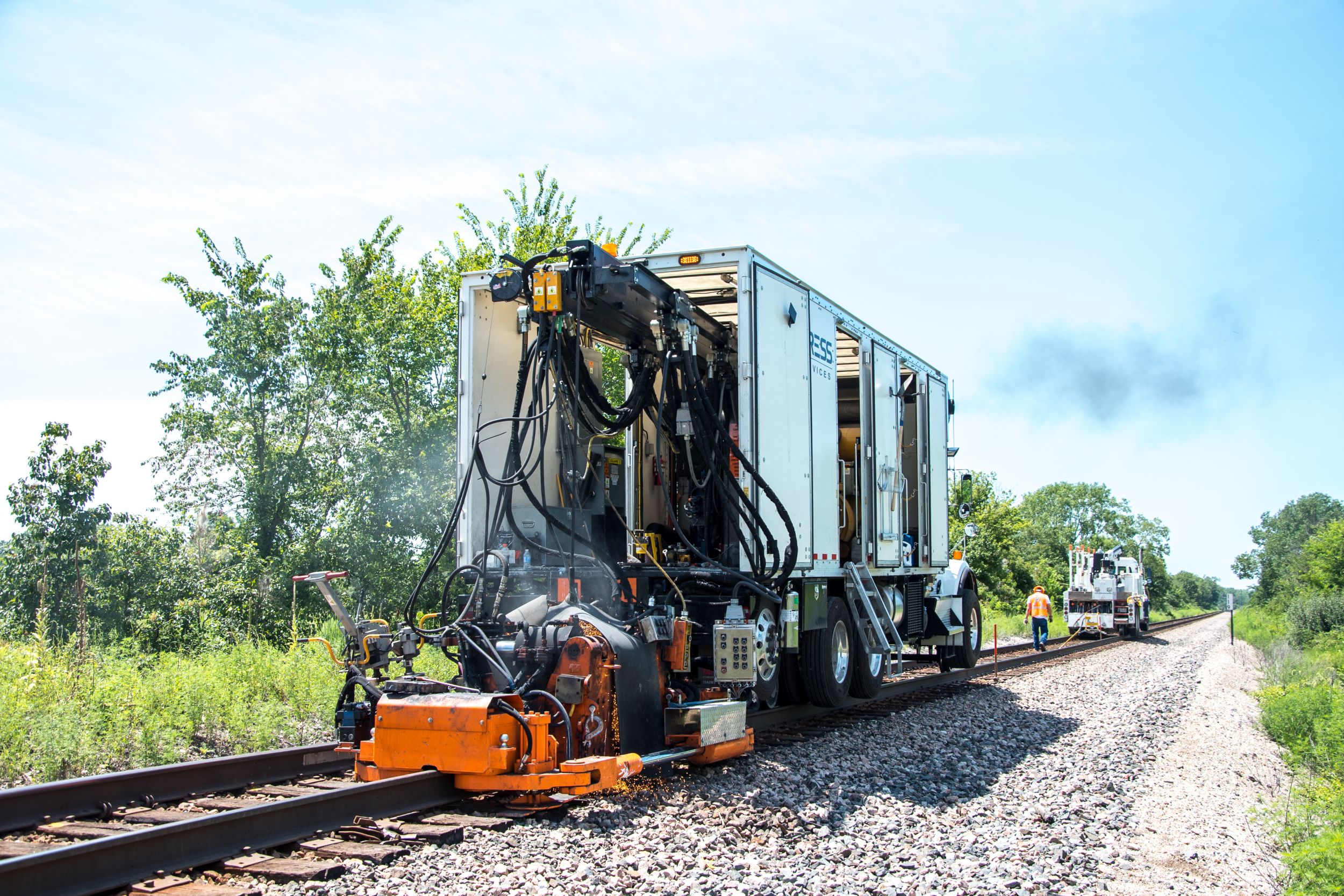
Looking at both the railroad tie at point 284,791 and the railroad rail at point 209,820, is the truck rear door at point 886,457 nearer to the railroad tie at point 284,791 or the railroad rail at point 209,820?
the railroad rail at point 209,820

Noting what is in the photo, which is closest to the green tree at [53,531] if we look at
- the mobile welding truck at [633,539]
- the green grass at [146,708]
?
the green grass at [146,708]

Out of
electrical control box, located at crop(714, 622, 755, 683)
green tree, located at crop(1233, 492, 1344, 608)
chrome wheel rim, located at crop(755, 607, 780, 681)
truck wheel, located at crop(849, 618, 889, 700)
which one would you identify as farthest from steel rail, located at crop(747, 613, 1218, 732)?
green tree, located at crop(1233, 492, 1344, 608)

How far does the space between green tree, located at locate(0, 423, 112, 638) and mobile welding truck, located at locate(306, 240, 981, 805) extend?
11178mm

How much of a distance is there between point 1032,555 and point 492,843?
7006 centimetres

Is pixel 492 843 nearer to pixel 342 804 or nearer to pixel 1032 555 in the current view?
pixel 342 804

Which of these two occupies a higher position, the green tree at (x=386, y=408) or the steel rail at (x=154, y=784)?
the green tree at (x=386, y=408)

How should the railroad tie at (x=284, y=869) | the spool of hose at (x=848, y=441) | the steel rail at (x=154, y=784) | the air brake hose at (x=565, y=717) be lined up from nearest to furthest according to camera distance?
the railroad tie at (x=284, y=869), the steel rail at (x=154, y=784), the air brake hose at (x=565, y=717), the spool of hose at (x=848, y=441)

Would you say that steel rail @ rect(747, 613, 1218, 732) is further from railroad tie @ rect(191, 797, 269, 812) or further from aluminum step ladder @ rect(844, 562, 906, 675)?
railroad tie @ rect(191, 797, 269, 812)

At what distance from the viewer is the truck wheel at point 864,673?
10.7 m

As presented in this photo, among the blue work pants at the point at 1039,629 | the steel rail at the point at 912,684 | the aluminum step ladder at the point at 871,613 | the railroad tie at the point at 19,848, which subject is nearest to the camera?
the railroad tie at the point at 19,848

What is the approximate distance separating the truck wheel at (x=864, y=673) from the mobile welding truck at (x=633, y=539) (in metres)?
0.03

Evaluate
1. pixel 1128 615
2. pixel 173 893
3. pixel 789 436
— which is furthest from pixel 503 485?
pixel 1128 615

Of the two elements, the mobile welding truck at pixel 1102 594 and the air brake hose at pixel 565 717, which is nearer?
the air brake hose at pixel 565 717

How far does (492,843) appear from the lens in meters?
4.97
